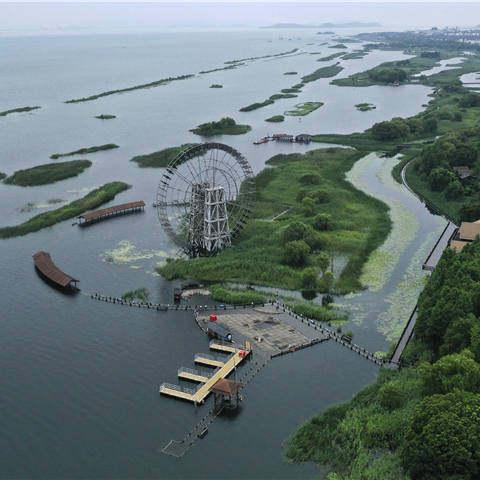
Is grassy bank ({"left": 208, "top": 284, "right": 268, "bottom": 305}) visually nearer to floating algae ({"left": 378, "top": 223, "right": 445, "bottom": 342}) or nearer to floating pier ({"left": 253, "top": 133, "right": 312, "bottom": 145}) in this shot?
floating algae ({"left": 378, "top": 223, "right": 445, "bottom": 342})

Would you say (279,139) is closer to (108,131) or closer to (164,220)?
(108,131)

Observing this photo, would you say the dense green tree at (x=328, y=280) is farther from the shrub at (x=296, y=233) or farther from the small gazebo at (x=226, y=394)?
the small gazebo at (x=226, y=394)

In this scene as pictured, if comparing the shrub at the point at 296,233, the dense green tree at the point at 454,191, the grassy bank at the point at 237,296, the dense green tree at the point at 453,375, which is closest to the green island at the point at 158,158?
the dense green tree at the point at 454,191

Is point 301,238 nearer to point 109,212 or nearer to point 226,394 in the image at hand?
point 226,394

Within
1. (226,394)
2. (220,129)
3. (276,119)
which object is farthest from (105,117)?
(226,394)

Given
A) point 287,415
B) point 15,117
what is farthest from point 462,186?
point 15,117
